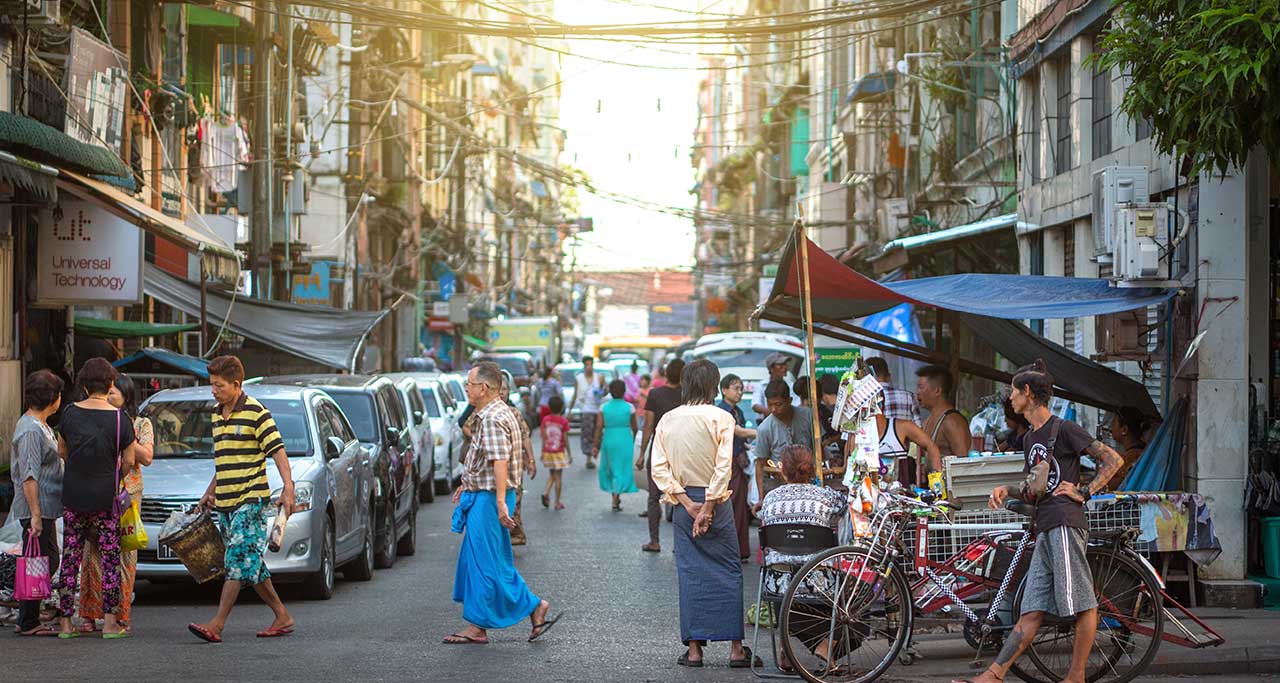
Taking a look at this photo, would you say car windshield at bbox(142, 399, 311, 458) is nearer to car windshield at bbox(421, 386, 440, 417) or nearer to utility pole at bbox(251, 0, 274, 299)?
utility pole at bbox(251, 0, 274, 299)

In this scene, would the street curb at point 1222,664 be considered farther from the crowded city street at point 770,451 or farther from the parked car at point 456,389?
the parked car at point 456,389

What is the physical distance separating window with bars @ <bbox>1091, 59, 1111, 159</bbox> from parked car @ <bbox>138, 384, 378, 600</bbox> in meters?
A: 7.59

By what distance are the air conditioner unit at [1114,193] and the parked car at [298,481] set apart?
21.0ft

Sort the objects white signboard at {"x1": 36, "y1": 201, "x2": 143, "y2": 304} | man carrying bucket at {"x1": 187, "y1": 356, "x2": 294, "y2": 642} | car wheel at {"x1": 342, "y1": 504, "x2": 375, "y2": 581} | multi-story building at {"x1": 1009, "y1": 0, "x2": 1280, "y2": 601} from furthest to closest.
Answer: white signboard at {"x1": 36, "y1": 201, "x2": 143, "y2": 304}, car wheel at {"x1": 342, "y1": 504, "x2": 375, "y2": 581}, multi-story building at {"x1": 1009, "y1": 0, "x2": 1280, "y2": 601}, man carrying bucket at {"x1": 187, "y1": 356, "x2": 294, "y2": 642}

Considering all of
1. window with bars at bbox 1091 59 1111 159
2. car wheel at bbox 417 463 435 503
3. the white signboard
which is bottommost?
car wheel at bbox 417 463 435 503

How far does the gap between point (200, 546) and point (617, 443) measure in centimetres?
1142

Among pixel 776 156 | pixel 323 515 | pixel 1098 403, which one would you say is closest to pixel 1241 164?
pixel 1098 403

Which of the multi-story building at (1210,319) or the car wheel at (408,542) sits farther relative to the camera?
the car wheel at (408,542)

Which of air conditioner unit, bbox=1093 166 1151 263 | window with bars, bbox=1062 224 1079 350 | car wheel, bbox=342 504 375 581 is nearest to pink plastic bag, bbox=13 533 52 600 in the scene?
car wheel, bbox=342 504 375 581

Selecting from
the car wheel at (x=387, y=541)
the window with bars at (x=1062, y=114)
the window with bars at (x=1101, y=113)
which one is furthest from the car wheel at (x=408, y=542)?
the window with bars at (x=1101, y=113)

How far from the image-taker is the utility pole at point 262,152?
23438 mm

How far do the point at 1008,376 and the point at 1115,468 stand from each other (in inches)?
186

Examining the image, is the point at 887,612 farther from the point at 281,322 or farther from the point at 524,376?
the point at 524,376

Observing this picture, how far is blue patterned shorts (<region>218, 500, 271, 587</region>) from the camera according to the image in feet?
33.4
